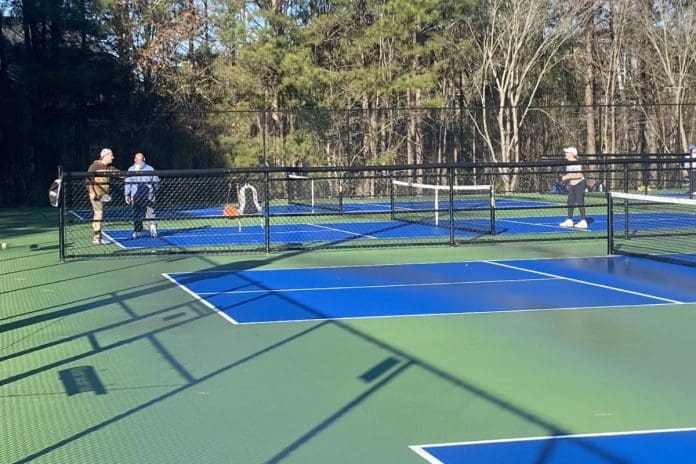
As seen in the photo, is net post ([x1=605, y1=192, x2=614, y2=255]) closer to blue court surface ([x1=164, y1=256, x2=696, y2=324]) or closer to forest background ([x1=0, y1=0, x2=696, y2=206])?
blue court surface ([x1=164, y1=256, x2=696, y2=324])

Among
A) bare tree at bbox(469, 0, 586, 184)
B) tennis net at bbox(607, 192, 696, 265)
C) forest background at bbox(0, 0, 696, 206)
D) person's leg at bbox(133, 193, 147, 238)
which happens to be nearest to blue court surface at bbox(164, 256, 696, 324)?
tennis net at bbox(607, 192, 696, 265)

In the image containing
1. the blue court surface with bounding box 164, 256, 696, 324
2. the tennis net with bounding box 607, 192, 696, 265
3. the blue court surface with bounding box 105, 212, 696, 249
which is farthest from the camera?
the blue court surface with bounding box 105, 212, 696, 249

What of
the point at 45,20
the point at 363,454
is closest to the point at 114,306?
the point at 363,454

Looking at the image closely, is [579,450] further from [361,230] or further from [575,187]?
[361,230]

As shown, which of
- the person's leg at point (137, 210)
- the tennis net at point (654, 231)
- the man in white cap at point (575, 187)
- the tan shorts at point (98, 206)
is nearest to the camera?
the tennis net at point (654, 231)

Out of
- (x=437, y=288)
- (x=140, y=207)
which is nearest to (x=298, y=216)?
(x=140, y=207)

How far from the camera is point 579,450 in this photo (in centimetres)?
562

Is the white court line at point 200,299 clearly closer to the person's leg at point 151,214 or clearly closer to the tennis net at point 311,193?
the person's leg at point 151,214

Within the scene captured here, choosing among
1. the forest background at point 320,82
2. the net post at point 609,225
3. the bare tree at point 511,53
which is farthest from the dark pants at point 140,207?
the bare tree at point 511,53

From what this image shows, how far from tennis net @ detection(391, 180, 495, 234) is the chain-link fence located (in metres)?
0.04

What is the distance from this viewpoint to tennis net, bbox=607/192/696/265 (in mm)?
15156

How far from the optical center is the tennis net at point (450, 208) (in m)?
17.9

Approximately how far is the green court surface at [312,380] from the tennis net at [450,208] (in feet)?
23.5

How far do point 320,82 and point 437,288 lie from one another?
26.2 m
